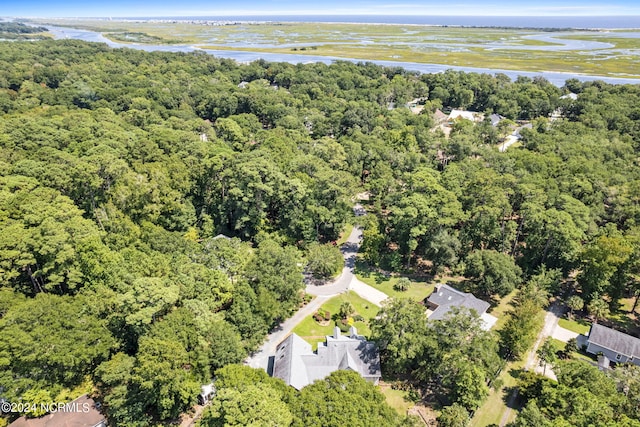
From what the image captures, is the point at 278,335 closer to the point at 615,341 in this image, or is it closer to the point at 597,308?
the point at 615,341

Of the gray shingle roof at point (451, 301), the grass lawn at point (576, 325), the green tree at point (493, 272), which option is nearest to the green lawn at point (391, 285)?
the gray shingle roof at point (451, 301)

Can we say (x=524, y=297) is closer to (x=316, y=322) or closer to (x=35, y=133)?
(x=316, y=322)

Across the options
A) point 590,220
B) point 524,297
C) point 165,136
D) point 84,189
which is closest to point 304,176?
point 165,136

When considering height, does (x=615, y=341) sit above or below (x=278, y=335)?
above

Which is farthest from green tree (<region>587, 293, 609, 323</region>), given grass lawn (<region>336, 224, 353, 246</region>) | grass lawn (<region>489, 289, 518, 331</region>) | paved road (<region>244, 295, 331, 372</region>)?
grass lawn (<region>336, 224, 353, 246</region>)

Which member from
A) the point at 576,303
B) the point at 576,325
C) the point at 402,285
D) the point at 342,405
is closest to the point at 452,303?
the point at 402,285

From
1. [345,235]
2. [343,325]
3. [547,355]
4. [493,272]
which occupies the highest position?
[493,272]
